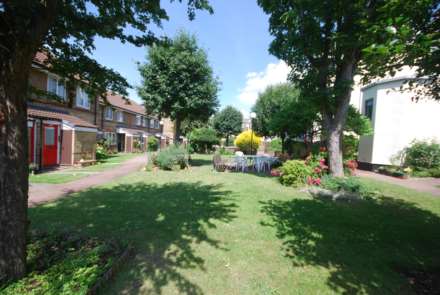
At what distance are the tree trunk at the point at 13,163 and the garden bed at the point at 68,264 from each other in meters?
0.29

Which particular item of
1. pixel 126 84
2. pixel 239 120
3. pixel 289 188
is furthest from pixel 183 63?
pixel 239 120

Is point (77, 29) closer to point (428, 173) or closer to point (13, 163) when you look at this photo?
point (13, 163)

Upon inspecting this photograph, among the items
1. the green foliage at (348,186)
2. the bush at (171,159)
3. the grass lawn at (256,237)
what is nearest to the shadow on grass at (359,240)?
the grass lawn at (256,237)

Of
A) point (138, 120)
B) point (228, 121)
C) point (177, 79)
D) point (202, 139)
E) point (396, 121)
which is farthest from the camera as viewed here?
point (228, 121)

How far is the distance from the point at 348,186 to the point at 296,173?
189 cm

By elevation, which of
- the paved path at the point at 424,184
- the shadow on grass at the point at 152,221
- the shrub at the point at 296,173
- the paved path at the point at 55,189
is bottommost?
the paved path at the point at 55,189

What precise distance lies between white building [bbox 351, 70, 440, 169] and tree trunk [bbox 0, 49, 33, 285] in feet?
55.6

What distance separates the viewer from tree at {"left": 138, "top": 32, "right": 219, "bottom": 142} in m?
14.2

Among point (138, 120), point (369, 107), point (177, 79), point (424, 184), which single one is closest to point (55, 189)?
point (177, 79)

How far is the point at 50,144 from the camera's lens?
44.2 feet

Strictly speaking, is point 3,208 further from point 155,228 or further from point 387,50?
point 387,50

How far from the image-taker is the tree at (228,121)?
41844 mm

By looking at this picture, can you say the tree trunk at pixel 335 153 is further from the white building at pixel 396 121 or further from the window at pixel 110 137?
the window at pixel 110 137

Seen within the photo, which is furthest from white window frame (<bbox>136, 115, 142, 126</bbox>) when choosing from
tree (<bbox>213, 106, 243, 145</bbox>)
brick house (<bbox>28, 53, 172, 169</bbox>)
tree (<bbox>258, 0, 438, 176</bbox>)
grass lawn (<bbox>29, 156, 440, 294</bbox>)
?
tree (<bbox>258, 0, 438, 176</bbox>)
